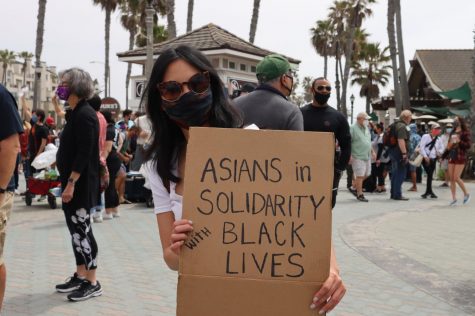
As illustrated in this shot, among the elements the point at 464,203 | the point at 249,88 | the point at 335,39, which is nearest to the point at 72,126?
the point at 249,88

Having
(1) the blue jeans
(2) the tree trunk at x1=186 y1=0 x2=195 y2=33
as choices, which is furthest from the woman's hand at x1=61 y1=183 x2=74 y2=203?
(2) the tree trunk at x1=186 y1=0 x2=195 y2=33

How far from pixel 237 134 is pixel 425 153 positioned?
14.6 meters

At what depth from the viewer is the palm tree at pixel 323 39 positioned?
198 ft

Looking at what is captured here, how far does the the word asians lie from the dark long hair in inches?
15.6

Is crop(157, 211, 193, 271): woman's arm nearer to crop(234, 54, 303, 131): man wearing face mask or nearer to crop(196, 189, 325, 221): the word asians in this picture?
crop(196, 189, 325, 221): the word asians

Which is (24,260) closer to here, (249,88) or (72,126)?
(72,126)

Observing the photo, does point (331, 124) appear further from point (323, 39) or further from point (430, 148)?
point (323, 39)

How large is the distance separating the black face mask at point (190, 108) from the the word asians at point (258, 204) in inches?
17.7

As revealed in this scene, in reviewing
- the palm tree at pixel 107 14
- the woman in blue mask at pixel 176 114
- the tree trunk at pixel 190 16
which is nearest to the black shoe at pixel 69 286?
the woman in blue mask at pixel 176 114

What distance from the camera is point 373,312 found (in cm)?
502

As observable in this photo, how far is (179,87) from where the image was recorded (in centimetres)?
226

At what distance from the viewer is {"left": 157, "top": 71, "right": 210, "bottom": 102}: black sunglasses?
226 cm

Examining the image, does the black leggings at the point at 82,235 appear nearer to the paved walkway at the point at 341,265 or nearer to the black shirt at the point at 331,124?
the paved walkway at the point at 341,265

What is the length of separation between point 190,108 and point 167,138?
187 millimetres
